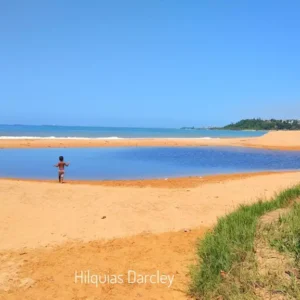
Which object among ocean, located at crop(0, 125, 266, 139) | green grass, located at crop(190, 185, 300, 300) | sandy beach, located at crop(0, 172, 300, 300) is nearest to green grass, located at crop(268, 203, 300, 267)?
green grass, located at crop(190, 185, 300, 300)

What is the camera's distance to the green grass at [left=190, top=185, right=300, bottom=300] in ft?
12.8

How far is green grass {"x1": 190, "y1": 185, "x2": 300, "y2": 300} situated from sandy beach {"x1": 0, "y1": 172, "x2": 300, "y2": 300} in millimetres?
464

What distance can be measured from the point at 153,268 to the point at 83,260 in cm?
117

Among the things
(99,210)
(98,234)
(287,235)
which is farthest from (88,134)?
(287,235)

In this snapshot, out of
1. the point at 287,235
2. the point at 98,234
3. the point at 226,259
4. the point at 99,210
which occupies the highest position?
the point at 287,235

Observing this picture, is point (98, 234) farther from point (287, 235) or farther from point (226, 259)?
point (287, 235)

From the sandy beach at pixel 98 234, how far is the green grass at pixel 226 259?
464 millimetres

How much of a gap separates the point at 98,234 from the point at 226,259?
3.32 metres

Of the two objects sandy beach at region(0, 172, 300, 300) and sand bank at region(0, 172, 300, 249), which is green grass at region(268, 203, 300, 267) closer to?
sandy beach at region(0, 172, 300, 300)

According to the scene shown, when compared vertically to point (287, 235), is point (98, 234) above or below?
below

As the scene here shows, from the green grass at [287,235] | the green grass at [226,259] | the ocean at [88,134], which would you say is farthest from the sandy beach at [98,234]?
the ocean at [88,134]

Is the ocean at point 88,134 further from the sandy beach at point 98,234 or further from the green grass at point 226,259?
A: the green grass at point 226,259

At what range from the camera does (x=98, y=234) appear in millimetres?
7027

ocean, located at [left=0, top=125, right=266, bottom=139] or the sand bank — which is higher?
ocean, located at [left=0, top=125, right=266, bottom=139]
